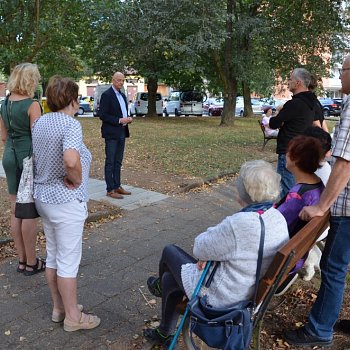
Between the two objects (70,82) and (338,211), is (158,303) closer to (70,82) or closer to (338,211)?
(338,211)

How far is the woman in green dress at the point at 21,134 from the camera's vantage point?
3641 mm

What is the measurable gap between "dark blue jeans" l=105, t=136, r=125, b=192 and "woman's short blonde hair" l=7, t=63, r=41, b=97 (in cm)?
279

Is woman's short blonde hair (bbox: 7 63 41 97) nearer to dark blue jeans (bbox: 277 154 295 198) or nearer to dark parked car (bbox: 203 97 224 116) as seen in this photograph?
dark blue jeans (bbox: 277 154 295 198)

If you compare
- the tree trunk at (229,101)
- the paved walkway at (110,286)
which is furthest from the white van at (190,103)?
the paved walkway at (110,286)

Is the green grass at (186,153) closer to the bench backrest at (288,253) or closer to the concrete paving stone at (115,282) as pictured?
the concrete paving stone at (115,282)

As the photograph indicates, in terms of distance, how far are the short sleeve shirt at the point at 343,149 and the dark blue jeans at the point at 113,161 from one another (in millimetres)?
4207

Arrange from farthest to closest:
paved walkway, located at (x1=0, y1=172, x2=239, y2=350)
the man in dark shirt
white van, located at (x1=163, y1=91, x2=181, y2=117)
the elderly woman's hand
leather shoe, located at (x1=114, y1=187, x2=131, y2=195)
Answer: white van, located at (x1=163, y1=91, x2=181, y2=117) < leather shoe, located at (x1=114, y1=187, x2=131, y2=195) < the man in dark shirt < paved walkway, located at (x1=0, y1=172, x2=239, y2=350) < the elderly woman's hand

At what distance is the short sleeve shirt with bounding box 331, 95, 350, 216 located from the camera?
8.25 feet

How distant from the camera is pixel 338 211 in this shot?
270 centimetres

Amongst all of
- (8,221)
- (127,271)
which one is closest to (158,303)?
(127,271)

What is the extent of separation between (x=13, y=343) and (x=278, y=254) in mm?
1960

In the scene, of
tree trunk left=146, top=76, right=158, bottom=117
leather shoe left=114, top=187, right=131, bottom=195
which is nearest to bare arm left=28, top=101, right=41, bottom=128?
leather shoe left=114, top=187, right=131, bottom=195

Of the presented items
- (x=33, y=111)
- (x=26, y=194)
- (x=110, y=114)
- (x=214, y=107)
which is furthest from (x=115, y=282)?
(x=214, y=107)

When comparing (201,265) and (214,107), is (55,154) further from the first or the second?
(214,107)
